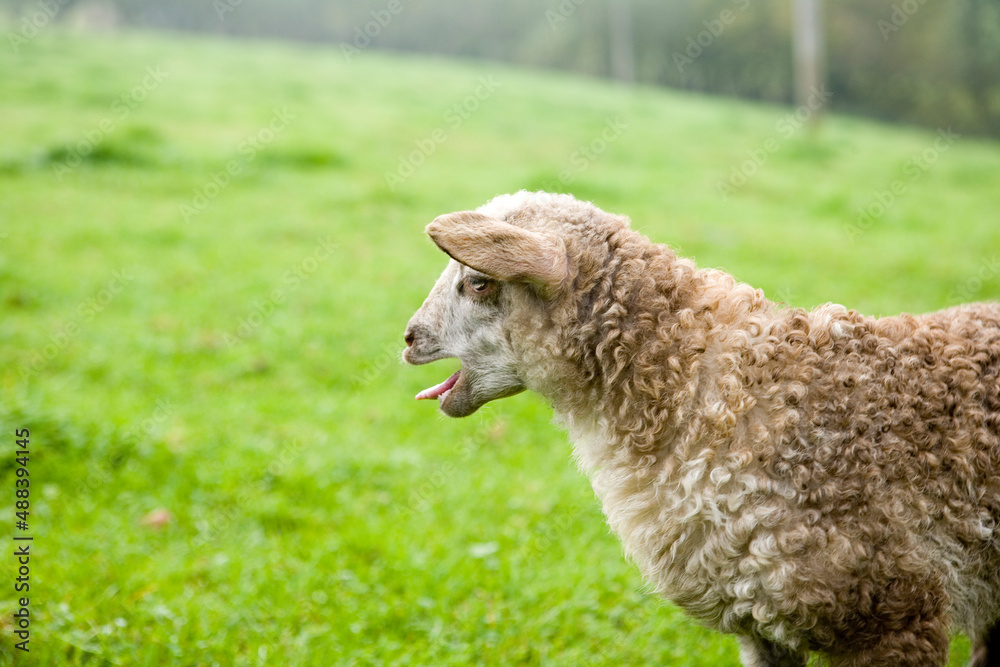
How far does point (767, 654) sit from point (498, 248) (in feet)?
6.41

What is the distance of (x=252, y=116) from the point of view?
53.5ft

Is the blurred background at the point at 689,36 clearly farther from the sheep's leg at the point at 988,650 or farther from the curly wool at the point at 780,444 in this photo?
the curly wool at the point at 780,444

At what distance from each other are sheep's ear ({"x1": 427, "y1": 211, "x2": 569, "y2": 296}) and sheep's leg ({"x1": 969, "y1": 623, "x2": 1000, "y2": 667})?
2577 mm

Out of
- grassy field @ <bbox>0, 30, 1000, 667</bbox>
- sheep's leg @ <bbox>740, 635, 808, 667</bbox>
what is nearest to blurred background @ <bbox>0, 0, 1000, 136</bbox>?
grassy field @ <bbox>0, 30, 1000, 667</bbox>

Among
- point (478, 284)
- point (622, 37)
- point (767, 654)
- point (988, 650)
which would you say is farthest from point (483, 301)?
point (622, 37)

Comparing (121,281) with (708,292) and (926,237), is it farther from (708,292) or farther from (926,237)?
(926,237)

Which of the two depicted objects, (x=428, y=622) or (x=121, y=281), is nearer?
(x=428, y=622)

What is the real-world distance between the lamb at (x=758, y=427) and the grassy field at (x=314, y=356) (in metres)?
1.55

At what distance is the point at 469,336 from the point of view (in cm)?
302

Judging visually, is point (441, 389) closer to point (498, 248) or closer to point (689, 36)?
point (498, 248)

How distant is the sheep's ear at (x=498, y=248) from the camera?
2617 millimetres

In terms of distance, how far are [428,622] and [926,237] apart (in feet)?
34.4

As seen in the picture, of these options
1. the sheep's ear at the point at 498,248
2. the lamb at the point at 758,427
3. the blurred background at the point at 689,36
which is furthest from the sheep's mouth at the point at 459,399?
the blurred background at the point at 689,36

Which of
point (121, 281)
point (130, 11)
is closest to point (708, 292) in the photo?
point (121, 281)
